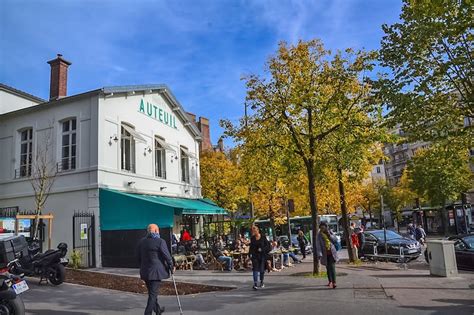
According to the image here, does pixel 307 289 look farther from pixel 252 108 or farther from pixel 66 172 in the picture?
pixel 66 172

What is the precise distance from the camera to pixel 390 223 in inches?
2936

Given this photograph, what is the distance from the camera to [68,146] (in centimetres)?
1830

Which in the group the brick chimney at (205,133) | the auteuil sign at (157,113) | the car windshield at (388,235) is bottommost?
the car windshield at (388,235)

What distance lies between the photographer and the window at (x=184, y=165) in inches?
993

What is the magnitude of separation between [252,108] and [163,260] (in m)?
8.14

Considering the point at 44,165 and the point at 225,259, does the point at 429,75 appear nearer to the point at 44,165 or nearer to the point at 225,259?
the point at 225,259

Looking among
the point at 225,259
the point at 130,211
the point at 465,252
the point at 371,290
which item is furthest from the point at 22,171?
the point at 465,252

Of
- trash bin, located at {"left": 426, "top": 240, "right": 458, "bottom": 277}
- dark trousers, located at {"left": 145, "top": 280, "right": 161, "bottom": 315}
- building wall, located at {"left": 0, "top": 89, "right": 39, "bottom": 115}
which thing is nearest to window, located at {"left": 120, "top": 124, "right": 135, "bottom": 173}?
building wall, located at {"left": 0, "top": 89, "right": 39, "bottom": 115}

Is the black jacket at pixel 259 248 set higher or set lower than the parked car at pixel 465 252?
higher

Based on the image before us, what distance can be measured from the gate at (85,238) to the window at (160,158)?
18.5ft

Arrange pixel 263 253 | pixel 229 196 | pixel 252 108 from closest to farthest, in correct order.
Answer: pixel 263 253, pixel 252 108, pixel 229 196

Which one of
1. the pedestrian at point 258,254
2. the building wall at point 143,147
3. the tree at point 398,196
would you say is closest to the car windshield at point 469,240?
the pedestrian at point 258,254

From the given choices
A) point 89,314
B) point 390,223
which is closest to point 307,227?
point 89,314

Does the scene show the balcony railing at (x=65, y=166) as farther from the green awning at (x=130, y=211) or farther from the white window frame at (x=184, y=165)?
the white window frame at (x=184, y=165)
